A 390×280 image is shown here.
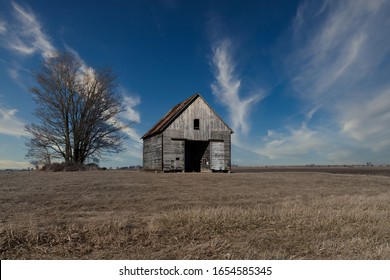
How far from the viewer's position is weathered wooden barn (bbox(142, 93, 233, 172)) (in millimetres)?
29062

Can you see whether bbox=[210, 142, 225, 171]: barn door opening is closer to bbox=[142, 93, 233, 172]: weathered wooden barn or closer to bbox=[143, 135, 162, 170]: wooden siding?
bbox=[142, 93, 233, 172]: weathered wooden barn

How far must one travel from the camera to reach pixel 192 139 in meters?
30.3

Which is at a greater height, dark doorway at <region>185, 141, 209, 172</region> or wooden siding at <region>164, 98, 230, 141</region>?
wooden siding at <region>164, 98, 230, 141</region>

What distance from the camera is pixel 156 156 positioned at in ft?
99.9

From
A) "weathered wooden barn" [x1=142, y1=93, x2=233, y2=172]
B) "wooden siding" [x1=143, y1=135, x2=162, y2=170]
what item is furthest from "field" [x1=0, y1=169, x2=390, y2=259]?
"wooden siding" [x1=143, y1=135, x2=162, y2=170]

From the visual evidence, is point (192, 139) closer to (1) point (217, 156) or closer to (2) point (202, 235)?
(1) point (217, 156)

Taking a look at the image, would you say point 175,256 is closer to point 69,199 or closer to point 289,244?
point 289,244

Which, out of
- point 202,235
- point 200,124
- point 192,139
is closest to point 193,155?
point 192,139

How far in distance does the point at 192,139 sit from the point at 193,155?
433 cm

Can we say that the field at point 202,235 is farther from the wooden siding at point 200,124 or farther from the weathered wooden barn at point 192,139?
the wooden siding at point 200,124

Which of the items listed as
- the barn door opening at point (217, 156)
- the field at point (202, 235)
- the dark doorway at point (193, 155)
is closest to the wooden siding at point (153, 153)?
the dark doorway at point (193, 155)

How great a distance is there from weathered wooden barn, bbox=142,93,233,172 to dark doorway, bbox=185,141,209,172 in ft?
0.80

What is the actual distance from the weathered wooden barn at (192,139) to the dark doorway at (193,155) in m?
0.24

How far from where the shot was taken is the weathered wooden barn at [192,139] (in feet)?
95.3
